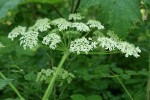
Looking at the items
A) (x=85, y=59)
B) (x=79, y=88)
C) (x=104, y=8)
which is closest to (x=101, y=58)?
(x=85, y=59)

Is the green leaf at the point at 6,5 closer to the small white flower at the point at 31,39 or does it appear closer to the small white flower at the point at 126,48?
the small white flower at the point at 31,39

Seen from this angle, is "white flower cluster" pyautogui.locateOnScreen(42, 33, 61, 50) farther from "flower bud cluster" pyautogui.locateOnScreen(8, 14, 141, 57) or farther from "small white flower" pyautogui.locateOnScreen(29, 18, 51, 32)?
"small white flower" pyautogui.locateOnScreen(29, 18, 51, 32)

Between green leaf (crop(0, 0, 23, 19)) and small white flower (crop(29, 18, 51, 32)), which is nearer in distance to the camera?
green leaf (crop(0, 0, 23, 19))

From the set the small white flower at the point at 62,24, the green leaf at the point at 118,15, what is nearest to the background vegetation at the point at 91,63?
the green leaf at the point at 118,15

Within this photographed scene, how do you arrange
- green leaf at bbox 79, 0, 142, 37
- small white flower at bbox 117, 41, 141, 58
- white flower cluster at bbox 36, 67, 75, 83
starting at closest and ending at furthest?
green leaf at bbox 79, 0, 142, 37 < small white flower at bbox 117, 41, 141, 58 < white flower cluster at bbox 36, 67, 75, 83

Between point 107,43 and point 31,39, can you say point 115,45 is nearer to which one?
point 107,43

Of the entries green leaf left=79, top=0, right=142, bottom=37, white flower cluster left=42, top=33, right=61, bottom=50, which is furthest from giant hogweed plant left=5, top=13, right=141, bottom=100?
green leaf left=79, top=0, right=142, bottom=37

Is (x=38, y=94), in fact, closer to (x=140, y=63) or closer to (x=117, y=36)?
(x=117, y=36)
